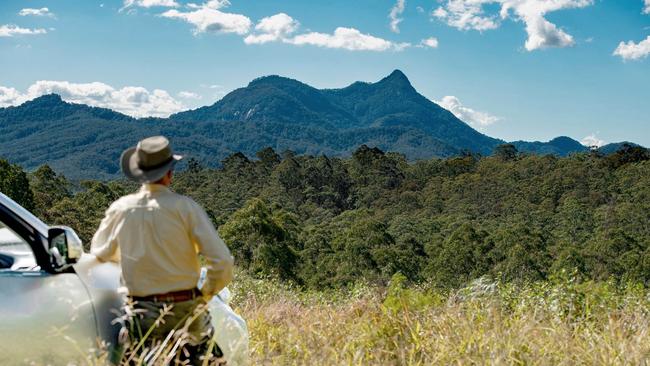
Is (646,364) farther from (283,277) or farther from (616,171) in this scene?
(616,171)

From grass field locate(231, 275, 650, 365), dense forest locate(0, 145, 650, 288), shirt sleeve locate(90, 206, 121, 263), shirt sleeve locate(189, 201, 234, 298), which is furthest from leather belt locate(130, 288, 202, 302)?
dense forest locate(0, 145, 650, 288)

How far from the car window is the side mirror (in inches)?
4.8

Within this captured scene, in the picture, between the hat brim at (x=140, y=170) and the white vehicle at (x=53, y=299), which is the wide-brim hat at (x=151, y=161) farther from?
the white vehicle at (x=53, y=299)

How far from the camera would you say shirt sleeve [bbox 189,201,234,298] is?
107 inches

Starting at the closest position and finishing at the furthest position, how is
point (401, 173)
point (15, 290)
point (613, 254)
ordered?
point (15, 290), point (613, 254), point (401, 173)

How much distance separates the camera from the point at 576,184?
73438mm

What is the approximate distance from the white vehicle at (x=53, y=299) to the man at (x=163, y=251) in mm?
Result: 138

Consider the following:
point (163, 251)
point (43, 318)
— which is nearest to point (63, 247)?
point (43, 318)

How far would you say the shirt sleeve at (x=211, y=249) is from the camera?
8.93 feet

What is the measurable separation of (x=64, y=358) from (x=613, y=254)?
140 ft

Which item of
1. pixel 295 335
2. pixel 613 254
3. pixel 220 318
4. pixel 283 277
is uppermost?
pixel 220 318

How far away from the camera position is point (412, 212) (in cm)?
7456

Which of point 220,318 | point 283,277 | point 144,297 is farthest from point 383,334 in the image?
point 283,277

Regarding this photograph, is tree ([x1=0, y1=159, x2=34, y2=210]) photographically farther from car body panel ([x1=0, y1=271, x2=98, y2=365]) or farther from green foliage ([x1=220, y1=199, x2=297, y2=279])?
car body panel ([x1=0, y1=271, x2=98, y2=365])
